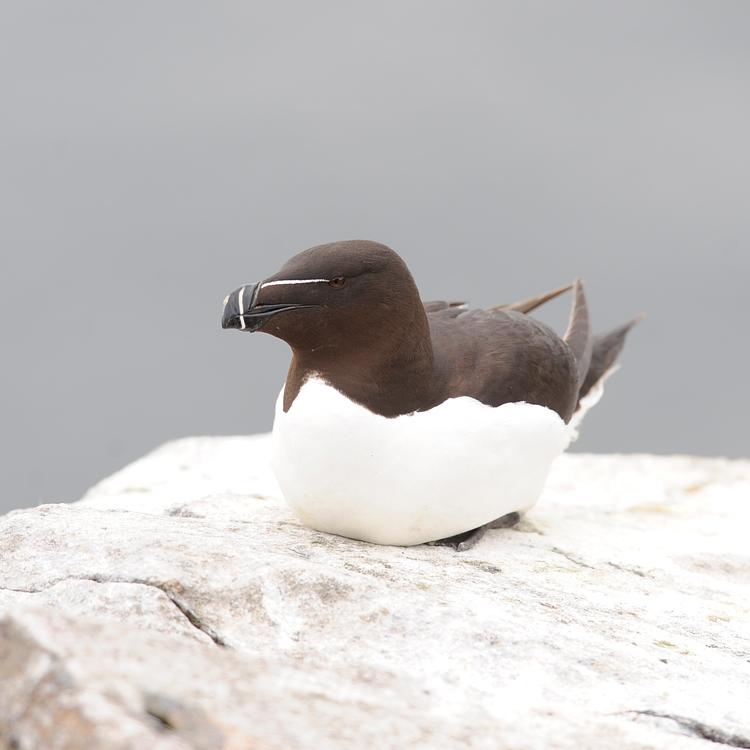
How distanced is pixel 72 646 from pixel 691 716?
180 centimetres

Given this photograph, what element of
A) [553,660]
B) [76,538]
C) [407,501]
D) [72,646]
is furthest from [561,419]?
[72,646]

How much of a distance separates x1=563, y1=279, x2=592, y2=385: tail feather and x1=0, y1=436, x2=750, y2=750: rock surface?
98 cm

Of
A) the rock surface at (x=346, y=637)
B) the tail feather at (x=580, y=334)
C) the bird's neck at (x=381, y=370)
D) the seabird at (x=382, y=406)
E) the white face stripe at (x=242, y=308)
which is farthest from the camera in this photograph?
the tail feather at (x=580, y=334)

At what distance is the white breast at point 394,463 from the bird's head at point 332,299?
0.24m

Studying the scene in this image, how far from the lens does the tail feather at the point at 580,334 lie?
628cm

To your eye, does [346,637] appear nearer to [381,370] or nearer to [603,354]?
[381,370]

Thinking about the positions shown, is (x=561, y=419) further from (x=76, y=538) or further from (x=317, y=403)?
(x=76, y=538)

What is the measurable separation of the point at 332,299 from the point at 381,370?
1.24 feet

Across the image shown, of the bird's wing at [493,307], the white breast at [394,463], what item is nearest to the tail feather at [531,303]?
the bird's wing at [493,307]

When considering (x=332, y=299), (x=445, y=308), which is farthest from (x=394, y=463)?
(x=445, y=308)

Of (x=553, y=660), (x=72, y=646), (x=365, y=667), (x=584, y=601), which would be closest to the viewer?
(x=72, y=646)

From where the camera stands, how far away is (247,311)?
438cm

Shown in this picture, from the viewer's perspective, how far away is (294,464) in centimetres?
476

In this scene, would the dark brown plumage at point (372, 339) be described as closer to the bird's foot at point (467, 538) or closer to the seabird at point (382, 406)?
the seabird at point (382, 406)
